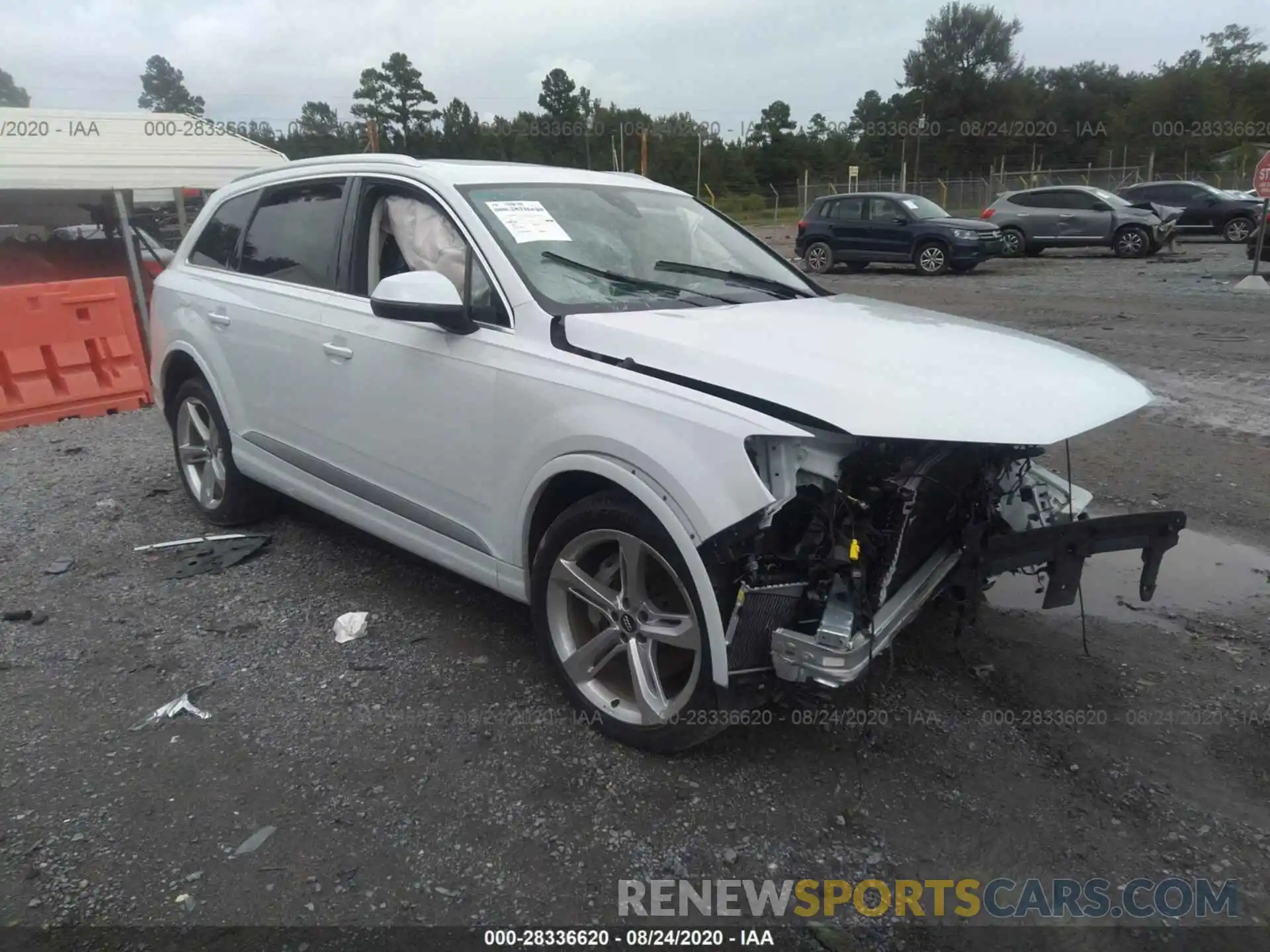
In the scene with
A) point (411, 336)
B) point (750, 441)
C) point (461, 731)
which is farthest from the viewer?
point (411, 336)

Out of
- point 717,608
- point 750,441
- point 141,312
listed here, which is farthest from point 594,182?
point 141,312

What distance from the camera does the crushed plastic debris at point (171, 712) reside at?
3277 mm

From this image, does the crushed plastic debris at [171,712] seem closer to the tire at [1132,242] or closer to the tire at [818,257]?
the tire at [818,257]

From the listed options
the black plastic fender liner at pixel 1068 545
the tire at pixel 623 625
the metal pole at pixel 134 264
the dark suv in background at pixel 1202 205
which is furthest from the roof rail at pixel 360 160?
the dark suv in background at pixel 1202 205

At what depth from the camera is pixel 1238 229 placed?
22.0 meters

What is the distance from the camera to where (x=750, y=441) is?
2572 millimetres

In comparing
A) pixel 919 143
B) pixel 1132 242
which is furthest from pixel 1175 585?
pixel 919 143

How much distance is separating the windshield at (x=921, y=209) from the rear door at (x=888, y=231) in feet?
0.69

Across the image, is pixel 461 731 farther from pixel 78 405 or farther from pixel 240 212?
pixel 78 405

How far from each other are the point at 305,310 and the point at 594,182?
141 cm

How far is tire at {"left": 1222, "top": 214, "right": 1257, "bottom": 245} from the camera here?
71.0ft

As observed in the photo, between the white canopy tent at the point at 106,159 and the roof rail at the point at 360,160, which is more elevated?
the white canopy tent at the point at 106,159

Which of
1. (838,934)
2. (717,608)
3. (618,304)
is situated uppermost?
(618,304)

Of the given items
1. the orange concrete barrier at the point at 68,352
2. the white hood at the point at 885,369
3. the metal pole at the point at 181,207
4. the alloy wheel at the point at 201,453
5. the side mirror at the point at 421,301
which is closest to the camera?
the white hood at the point at 885,369
